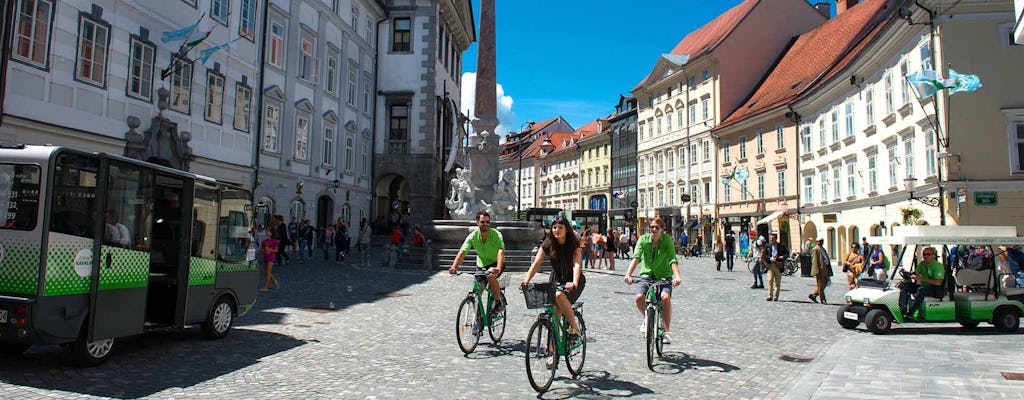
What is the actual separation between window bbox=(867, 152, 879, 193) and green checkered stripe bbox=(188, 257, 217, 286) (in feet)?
85.8

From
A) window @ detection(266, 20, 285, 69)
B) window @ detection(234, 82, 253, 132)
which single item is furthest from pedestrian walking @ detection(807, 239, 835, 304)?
window @ detection(266, 20, 285, 69)

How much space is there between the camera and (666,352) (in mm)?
8242

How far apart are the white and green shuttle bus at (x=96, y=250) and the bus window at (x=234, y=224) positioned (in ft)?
0.88

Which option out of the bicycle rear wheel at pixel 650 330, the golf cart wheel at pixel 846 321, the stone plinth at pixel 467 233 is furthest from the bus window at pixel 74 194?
the stone plinth at pixel 467 233

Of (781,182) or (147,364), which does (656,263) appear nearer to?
(147,364)

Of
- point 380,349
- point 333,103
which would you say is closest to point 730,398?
point 380,349

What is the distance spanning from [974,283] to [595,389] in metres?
7.93

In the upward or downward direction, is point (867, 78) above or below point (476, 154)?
above

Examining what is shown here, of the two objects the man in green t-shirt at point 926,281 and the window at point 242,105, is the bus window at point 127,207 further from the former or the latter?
the window at point 242,105

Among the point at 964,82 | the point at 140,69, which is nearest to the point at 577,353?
the point at 140,69

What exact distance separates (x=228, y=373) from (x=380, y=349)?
6.09 feet

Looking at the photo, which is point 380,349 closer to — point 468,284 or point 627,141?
point 468,284

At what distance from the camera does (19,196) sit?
6.24 m

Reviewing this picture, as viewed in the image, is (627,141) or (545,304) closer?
(545,304)
